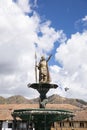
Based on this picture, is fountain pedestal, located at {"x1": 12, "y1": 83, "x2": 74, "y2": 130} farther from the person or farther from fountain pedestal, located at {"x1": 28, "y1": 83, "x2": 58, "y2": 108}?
the person

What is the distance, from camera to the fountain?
22.4 meters

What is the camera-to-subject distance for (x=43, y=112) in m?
22.2

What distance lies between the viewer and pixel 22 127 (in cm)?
6862

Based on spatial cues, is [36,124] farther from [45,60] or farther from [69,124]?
[69,124]

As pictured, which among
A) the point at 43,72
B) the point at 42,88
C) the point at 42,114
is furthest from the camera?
the point at 43,72

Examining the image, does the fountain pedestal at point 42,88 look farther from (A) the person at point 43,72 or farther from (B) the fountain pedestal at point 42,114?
(A) the person at point 43,72

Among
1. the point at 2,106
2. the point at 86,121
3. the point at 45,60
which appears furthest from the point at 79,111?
the point at 45,60

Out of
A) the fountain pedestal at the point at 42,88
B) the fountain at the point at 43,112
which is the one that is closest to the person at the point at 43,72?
the fountain at the point at 43,112

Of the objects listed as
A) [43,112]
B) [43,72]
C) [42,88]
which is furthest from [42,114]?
[43,72]

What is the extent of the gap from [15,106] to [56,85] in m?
57.5

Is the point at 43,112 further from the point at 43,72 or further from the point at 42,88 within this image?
the point at 43,72

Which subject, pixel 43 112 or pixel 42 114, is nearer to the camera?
pixel 43 112

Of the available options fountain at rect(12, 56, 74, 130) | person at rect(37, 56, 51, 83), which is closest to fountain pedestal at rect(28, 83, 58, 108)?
fountain at rect(12, 56, 74, 130)

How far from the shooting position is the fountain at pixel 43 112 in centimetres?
2236
